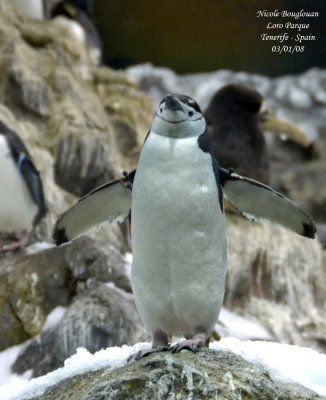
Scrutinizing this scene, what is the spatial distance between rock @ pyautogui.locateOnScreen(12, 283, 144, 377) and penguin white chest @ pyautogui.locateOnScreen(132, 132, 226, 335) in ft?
4.92

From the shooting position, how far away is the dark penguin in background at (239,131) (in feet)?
22.2

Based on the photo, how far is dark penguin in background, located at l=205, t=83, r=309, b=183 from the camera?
6.78 metres

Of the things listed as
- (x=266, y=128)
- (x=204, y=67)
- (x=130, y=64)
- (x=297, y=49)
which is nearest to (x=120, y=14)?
(x=130, y=64)

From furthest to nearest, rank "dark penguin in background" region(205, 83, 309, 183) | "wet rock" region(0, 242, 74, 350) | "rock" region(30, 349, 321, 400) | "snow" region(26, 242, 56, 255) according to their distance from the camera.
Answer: "dark penguin in background" region(205, 83, 309, 183) → "snow" region(26, 242, 56, 255) → "wet rock" region(0, 242, 74, 350) → "rock" region(30, 349, 321, 400)

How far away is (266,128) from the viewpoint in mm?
7512

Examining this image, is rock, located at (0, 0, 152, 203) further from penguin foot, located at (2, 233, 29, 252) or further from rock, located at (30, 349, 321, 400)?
rock, located at (30, 349, 321, 400)

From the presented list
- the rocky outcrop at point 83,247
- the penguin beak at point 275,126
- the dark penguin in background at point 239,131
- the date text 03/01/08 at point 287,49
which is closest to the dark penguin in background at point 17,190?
Result: the rocky outcrop at point 83,247

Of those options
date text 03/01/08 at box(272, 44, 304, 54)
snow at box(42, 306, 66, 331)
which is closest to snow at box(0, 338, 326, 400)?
snow at box(42, 306, 66, 331)

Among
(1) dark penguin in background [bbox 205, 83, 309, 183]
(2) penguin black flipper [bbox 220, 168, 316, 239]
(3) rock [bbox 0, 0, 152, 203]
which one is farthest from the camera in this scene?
(1) dark penguin in background [bbox 205, 83, 309, 183]

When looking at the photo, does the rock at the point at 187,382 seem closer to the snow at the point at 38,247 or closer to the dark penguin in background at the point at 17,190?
the snow at the point at 38,247

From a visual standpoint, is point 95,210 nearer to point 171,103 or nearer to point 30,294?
point 171,103

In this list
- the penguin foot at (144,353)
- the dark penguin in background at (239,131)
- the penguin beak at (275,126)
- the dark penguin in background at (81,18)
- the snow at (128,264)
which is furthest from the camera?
the dark penguin in background at (81,18)

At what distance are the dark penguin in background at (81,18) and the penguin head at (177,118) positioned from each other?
292 inches

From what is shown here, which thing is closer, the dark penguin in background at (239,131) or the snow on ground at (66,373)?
the snow on ground at (66,373)
